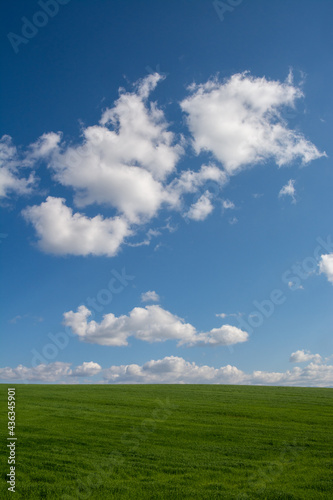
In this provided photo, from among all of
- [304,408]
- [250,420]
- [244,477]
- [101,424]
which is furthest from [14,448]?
[304,408]

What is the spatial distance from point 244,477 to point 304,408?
17686 mm

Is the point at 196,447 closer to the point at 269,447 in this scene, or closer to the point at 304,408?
the point at 269,447

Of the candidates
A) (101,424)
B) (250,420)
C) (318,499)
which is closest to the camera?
(318,499)

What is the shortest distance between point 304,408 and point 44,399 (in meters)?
22.9

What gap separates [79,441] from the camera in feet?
60.1

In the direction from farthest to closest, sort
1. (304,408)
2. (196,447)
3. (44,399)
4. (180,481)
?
(44,399)
(304,408)
(196,447)
(180,481)

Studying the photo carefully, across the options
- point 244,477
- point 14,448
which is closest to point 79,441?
point 14,448

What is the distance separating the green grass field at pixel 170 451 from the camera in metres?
12.9

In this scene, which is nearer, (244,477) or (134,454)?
(244,477)

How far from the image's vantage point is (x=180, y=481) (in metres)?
13.5

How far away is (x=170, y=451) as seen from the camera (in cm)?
1702

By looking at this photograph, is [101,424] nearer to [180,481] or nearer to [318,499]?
[180,481]

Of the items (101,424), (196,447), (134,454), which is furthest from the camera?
(101,424)

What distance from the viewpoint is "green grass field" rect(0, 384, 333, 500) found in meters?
12.9
